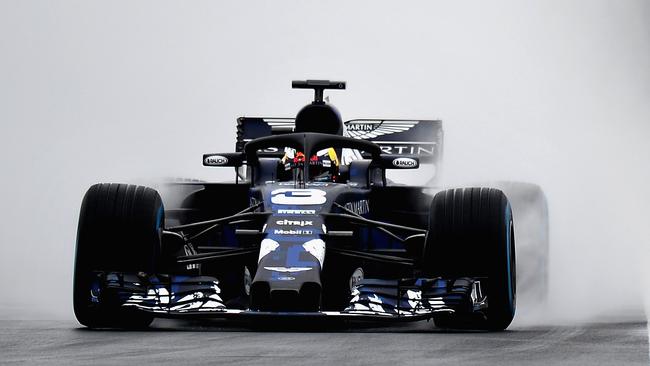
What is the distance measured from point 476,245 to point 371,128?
22.2ft

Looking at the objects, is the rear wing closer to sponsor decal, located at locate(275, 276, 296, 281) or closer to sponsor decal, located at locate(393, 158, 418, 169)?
sponsor decal, located at locate(393, 158, 418, 169)

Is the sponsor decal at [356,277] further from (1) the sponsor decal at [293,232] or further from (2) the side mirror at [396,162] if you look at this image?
(2) the side mirror at [396,162]

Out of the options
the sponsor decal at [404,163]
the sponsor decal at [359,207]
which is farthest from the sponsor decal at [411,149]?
the sponsor decal at [359,207]

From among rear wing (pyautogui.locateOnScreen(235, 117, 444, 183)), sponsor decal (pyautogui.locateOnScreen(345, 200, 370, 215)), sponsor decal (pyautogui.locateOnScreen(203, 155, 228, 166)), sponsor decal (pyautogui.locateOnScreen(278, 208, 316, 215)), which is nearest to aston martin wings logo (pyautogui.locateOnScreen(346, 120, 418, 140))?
rear wing (pyautogui.locateOnScreen(235, 117, 444, 183))

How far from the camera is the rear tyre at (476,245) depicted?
36.7 feet

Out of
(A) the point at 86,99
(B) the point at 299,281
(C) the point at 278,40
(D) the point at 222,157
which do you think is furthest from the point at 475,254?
(C) the point at 278,40

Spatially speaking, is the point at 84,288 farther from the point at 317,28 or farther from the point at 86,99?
the point at 317,28

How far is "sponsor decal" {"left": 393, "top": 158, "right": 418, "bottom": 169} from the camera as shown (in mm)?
13789

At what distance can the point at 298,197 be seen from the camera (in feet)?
39.6

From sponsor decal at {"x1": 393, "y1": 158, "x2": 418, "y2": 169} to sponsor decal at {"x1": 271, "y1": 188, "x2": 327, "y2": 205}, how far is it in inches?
65.4

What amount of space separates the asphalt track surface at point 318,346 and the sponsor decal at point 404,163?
2.49 metres

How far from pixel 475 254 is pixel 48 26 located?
60.0 ft

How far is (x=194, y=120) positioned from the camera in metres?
30.4

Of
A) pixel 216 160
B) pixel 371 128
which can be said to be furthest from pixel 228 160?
pixel 371 128
